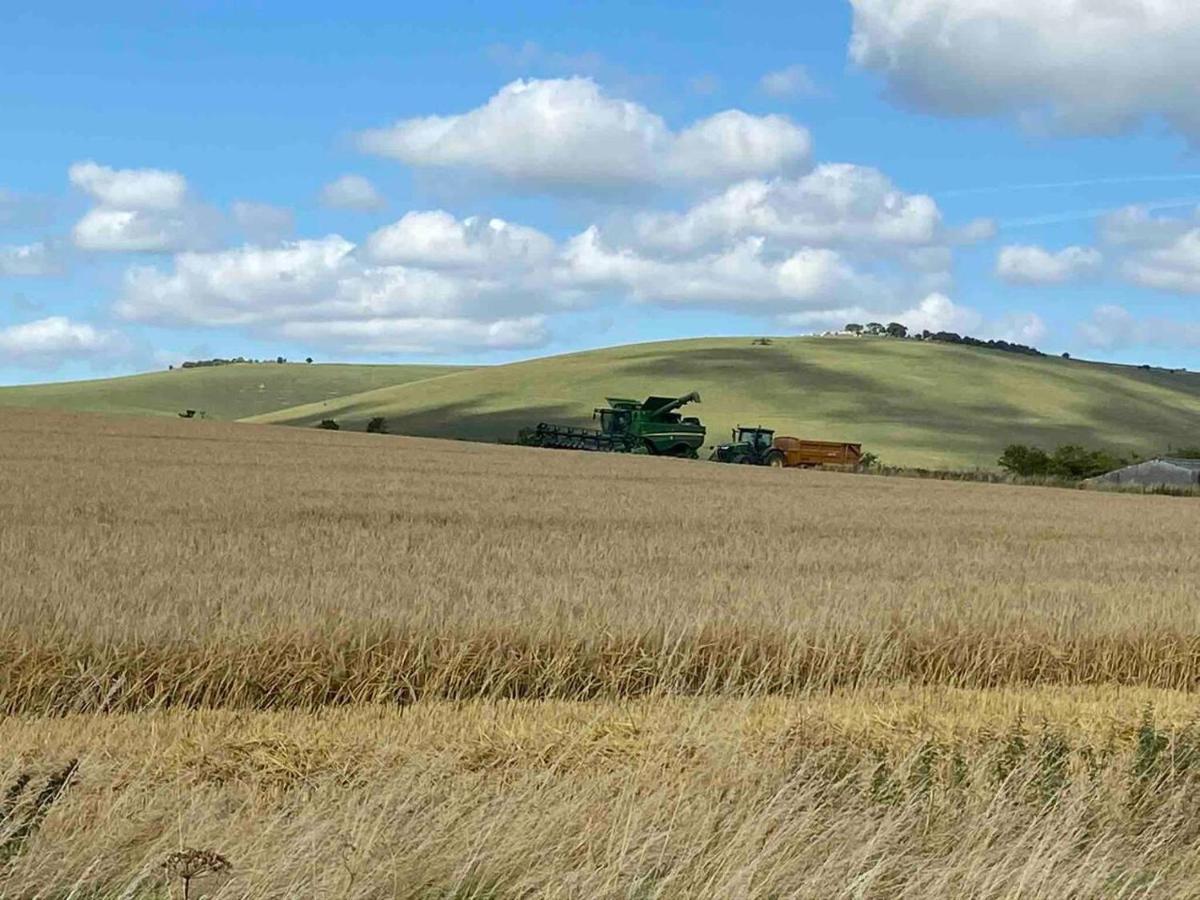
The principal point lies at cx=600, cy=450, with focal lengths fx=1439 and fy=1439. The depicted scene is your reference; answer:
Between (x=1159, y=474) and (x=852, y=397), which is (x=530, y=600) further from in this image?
(x=852, y=397)

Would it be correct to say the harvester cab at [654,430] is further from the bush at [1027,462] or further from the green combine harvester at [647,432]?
the bush at [1027,462]

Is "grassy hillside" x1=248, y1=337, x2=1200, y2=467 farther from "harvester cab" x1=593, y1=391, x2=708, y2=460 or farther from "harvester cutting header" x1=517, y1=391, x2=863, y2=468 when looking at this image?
"harvester cab" x1=593, y1=391, x2=708, y2=460

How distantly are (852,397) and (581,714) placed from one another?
3766 inches

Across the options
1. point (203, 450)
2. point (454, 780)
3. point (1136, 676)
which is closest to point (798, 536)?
point (1136, 676)

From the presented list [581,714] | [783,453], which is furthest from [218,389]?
[581,714]

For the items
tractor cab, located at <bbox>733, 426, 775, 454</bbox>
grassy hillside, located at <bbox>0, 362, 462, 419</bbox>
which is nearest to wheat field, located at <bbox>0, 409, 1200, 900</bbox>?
tractor cab, located at <bbox>733, 426, 775, 454</bbox>

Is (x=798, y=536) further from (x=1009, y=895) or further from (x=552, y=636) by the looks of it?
(x=1009, y=895)

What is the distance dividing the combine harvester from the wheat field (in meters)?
35.0

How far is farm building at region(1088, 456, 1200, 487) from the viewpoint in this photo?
5591 centimetres

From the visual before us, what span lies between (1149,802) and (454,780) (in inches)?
140

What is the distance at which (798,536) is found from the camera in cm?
2150

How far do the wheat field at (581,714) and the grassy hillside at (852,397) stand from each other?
60.1m

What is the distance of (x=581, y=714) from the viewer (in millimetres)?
8930

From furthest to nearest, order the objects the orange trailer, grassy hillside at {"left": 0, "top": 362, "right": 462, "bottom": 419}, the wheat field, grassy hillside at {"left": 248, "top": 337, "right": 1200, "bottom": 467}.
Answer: grassy hillside at {"left": 0, "top": 362, "right": 462, "bottom": 419} → grassy hillside at {"left": 248, "top": 337, "right": 1200, "bottom": 467} → the orange trailer → the wheat field
